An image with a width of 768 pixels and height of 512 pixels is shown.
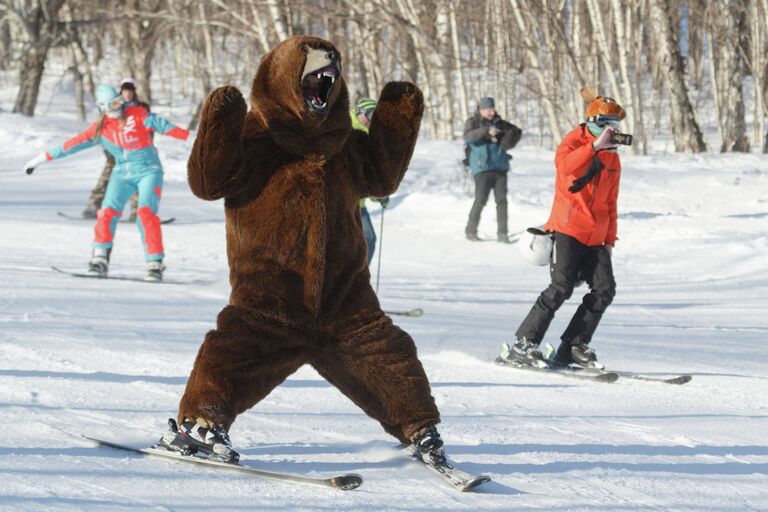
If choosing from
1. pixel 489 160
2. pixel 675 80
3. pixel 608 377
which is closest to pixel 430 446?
pixel 608 377

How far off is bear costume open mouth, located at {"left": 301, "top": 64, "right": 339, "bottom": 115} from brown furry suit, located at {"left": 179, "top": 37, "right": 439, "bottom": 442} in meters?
0.03

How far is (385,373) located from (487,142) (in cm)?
941

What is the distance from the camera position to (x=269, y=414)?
466 cm

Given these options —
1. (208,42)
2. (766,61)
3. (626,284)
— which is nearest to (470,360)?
(626,284)

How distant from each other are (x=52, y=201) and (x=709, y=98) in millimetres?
30280

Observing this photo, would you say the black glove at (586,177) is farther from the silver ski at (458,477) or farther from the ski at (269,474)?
the ski at (269,474)

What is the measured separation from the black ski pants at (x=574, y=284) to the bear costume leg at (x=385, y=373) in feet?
8.20

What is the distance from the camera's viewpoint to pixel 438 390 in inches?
216

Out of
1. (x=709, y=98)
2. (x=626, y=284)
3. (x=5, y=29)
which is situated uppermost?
(x=5, y=29)

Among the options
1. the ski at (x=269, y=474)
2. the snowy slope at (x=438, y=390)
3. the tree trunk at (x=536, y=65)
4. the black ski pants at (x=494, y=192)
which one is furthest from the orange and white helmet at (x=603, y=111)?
the tree trunk at (x=536, y=65)

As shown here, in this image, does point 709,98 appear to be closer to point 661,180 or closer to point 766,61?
point 766,61

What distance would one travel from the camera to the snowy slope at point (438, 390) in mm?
3580

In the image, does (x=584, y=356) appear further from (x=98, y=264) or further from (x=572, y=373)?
(x=98, y=264)

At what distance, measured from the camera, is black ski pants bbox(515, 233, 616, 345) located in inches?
240
